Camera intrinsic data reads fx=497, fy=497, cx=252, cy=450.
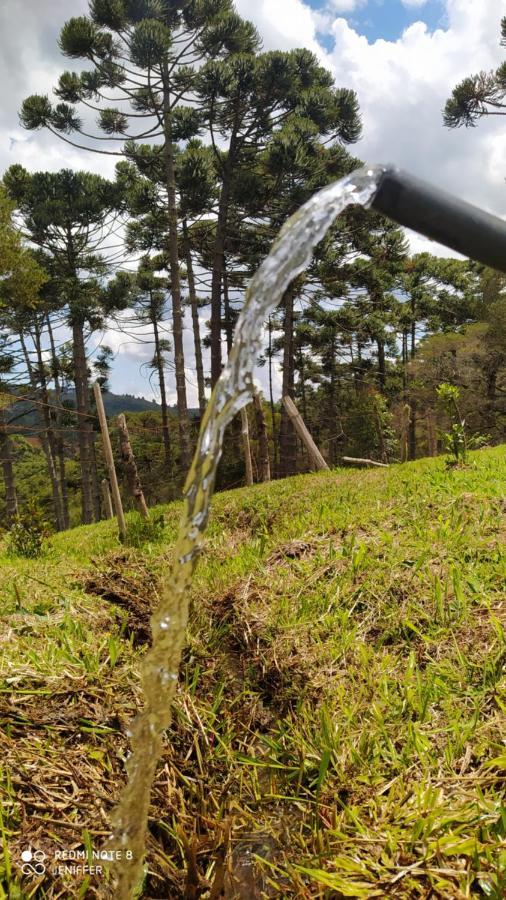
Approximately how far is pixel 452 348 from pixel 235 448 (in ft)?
33.1

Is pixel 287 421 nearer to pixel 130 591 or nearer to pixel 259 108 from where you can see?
pixel 259 108

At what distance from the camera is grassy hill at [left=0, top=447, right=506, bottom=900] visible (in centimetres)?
142

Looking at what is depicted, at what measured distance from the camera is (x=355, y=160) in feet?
48.1

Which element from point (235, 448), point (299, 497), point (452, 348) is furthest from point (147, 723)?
point (452, 348)

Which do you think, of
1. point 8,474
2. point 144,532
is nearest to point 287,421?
point 144,532

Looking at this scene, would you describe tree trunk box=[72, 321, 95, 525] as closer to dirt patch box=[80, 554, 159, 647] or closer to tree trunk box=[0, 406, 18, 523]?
tree trunk box=[0, 406, 18, 523]

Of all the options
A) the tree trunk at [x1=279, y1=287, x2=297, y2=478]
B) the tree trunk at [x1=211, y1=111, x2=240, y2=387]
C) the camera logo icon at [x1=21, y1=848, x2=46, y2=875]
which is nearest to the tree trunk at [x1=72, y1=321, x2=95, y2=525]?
the tree trunk at [x1=211, y1=111, x2=240, y2=387]

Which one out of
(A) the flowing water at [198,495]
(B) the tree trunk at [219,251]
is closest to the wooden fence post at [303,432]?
(B) the tree trunk at [219,251]

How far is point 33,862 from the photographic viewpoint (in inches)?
55.2

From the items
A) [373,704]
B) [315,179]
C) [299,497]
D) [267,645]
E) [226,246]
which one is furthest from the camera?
[226,246]

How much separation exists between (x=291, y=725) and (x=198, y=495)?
1.30 m

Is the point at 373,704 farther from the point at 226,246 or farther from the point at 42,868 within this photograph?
the point at 226,246

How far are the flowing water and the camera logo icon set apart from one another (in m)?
0.20

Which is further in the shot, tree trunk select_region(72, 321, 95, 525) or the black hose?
tree trunk select_region(72, 321, 95, 525)
